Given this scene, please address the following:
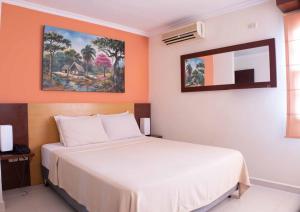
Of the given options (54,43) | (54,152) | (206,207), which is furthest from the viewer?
(54,43)

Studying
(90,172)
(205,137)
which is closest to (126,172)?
(90,172)


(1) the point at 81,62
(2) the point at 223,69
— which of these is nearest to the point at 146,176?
(2) the point at 223,69

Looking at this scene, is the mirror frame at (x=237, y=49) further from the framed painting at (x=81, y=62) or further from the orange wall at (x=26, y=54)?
the orange wall at (x=26, y=54)

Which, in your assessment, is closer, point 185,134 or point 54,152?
point 54,152

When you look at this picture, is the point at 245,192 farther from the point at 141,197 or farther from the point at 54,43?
the point at 54,43

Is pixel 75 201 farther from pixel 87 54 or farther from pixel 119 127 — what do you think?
pixel 87 54

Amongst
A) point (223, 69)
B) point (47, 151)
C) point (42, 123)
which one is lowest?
point (47, 151)

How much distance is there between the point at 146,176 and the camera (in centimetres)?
167

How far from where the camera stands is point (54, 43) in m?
3.21

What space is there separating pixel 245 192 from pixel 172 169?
4.62 feet

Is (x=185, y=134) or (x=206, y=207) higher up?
(x=185, y=134)

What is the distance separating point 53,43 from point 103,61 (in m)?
0.82

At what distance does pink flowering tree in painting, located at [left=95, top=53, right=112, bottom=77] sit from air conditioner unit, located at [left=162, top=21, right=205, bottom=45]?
3.46 feet

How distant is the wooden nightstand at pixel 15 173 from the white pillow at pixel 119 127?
107 cm
